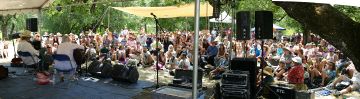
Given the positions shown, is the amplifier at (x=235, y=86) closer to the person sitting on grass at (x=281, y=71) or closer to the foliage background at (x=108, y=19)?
the person sitting on grass at (x=281, y=71)

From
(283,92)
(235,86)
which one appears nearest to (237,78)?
(235,86)

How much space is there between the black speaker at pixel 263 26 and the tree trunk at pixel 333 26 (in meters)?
2.64

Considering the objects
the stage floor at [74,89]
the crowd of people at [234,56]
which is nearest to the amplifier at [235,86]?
the crowd of people at [234,56]

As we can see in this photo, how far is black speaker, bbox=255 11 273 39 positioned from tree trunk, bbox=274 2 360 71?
2.64m

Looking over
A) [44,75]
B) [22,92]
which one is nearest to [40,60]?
[44,75]

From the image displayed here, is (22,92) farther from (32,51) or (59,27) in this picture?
(59,27)

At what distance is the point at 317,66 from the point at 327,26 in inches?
245

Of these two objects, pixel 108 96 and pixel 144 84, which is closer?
pixel 108 96

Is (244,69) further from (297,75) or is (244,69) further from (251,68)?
(297,75)

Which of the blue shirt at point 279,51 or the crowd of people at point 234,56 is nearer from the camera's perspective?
the crowd of people at point 234,56

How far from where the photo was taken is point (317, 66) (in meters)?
10.1

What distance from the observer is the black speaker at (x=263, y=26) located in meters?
7.05

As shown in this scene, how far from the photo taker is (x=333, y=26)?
13.7 feet

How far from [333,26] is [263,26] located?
2888 mm
